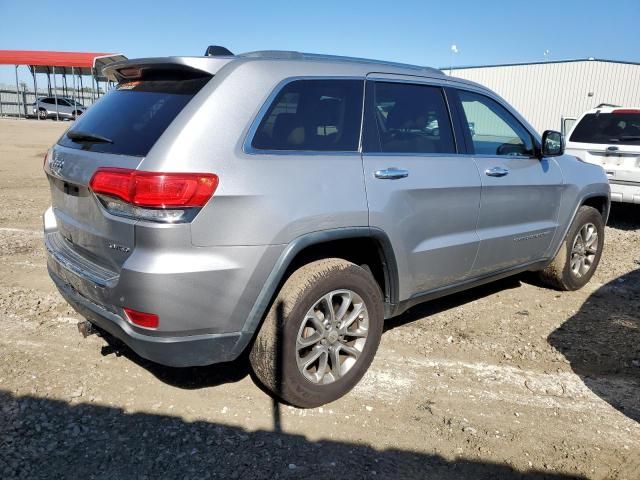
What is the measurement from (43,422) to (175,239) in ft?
4.37

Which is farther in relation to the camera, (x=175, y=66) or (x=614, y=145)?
(x=614, y=145)

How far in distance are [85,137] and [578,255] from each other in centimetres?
455

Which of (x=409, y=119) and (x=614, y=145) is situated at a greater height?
(x=409, y=119)

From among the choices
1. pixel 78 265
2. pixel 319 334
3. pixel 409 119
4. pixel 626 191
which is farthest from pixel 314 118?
pixel 626 191

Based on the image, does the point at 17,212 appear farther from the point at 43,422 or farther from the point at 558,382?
the point at 558,382

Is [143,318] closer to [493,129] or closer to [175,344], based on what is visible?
[175,344]

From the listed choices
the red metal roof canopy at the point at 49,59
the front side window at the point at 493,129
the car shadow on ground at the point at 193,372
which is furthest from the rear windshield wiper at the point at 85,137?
the red metal roof canopy at the point at 49,59

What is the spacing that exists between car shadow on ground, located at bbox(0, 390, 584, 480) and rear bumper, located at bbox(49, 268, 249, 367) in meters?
0.43

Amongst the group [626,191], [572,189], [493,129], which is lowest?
[626,191]

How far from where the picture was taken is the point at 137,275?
2.48 metres

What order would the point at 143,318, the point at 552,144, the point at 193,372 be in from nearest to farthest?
1. the point at 143,318
2. the point at 193,372
3. the point at 552,144

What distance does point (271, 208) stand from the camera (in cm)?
267

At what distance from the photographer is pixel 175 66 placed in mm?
2832

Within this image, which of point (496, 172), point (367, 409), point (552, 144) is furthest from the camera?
point (552, 144)
